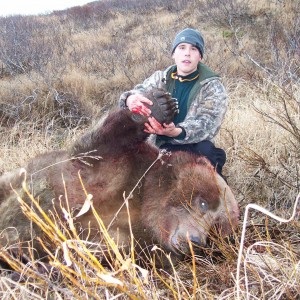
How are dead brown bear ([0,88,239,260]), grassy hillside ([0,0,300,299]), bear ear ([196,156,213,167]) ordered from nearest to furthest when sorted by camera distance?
grassy hillside ([0,0,300,299]), dead brown bear ([0,88,239,260]), bear ear ([196,156,213,167])

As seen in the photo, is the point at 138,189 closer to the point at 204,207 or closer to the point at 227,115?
the point at 204,207

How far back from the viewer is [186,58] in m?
3.81

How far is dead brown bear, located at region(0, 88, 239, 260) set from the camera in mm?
2633

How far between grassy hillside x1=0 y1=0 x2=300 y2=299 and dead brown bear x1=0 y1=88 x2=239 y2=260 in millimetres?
221

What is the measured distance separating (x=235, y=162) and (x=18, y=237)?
2333mm

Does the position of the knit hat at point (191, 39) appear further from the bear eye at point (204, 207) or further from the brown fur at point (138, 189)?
the bear eye at point (204, 207)

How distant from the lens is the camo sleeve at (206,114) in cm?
357

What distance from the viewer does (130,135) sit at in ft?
9.12

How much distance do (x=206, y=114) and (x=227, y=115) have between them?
2015 millimetres

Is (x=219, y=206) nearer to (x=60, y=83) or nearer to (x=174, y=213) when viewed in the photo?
(x=174, y=213)

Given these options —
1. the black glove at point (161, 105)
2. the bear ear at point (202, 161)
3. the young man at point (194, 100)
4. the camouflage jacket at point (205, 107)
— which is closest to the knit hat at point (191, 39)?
the young man at point (194, 100)

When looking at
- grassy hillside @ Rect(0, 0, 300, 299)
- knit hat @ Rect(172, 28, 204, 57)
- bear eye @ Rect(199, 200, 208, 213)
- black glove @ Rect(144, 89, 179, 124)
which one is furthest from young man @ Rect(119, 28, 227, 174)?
bear eye @ Rect(199, 200, 208, 213)

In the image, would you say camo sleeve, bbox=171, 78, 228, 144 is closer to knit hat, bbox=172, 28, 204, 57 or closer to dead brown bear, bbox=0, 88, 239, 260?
knit hat, bbox=172, 28, 204, 57

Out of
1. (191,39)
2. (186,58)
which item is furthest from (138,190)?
(191,39)
